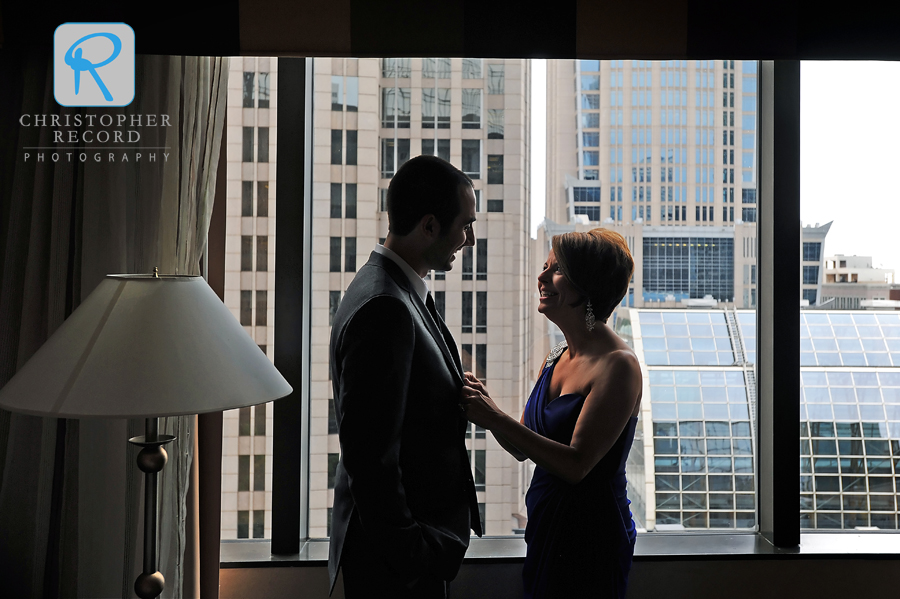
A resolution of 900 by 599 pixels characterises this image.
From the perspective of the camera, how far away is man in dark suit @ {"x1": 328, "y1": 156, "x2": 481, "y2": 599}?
1210mm

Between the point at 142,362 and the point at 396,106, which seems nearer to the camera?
the point at 142,362

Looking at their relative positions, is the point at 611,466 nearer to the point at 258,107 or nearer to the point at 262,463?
the point at 262,463

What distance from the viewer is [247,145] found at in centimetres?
212

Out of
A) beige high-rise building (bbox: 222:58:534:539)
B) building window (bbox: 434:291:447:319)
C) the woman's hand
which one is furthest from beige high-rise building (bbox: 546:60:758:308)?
the woman's hand

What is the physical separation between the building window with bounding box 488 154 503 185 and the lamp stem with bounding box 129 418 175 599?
1.34 metres

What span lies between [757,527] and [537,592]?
1.08 meters

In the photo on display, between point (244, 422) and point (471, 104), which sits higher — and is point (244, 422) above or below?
below

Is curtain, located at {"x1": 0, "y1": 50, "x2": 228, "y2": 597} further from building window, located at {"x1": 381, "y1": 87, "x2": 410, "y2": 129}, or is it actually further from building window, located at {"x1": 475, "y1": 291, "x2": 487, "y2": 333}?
building window, located at {"x1": 475, "y1": 291, "x2": 487, "y2": 333}

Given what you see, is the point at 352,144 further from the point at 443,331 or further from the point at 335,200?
the point at 443,331

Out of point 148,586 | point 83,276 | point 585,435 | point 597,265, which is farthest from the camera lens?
point 83,276

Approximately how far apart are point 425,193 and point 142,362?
704 mm

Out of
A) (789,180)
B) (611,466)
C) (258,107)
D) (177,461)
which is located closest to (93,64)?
(258,107)

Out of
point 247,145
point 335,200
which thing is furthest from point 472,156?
point 247,145

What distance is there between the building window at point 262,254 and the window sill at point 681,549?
98 centimetres
